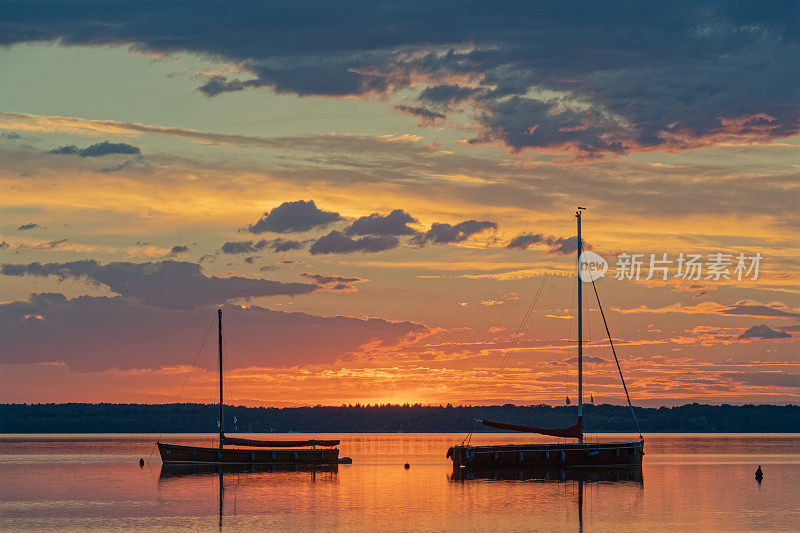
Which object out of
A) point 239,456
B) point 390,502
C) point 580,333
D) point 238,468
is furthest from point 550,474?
point 238,468

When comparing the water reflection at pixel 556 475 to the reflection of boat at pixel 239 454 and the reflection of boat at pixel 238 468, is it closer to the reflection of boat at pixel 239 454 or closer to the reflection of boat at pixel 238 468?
the reflection of boat at pixel 239 454

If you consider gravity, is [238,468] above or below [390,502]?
below

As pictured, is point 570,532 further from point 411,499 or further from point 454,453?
point 454,453

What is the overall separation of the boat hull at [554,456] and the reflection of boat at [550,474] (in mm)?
1261

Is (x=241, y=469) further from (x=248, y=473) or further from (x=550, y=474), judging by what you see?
(x=550, y=474)

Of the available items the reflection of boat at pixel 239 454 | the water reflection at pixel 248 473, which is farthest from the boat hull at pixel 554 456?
the reflection of boat at pixel 239 454

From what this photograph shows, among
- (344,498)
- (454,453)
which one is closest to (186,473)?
(454,453)

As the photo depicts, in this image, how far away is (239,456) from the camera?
13350cm

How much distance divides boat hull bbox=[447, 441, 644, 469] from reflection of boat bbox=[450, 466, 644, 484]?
126 centimetres

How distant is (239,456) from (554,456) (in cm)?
4129

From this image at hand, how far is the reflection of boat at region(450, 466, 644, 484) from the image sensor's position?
111625 millimetres

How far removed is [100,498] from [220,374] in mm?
35559

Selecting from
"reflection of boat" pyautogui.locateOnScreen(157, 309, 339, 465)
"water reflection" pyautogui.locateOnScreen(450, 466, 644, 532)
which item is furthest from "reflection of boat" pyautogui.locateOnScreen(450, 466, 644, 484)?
"reflection of boat" pyautogui.locateOnScreen(157, 309, 339, 465)

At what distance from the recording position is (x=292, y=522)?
6962 cm
